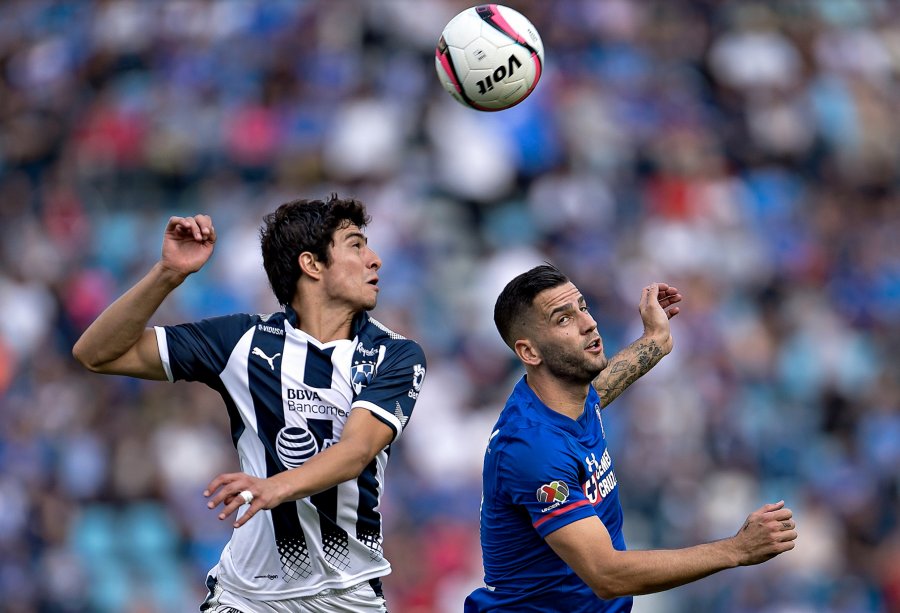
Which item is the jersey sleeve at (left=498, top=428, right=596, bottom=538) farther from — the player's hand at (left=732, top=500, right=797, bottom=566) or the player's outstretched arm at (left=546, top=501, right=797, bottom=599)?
the player's hand at (left=732, top=500, right=797, bottom=566)

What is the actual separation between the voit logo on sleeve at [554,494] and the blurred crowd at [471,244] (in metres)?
6.05

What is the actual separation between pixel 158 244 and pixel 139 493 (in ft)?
10.1

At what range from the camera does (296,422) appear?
20.3ft

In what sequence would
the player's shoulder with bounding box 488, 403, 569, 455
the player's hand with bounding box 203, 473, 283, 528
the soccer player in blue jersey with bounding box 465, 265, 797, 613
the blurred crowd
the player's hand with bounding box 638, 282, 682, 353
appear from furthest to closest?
1. the blurred crowd
2. the player's hand with bounding box 638, 282, 682, 353
3. the player's shoulder with bounding box 488, 403, 569, 455
4. the soccer player in blue jersey with bounding box 465, 265, 797, 613
5. the player's hand with bounding box 203, 473, 283, 528

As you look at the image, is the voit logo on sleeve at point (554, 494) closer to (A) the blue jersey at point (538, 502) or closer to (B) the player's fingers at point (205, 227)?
(A) the blue jersey at point (538, 502)

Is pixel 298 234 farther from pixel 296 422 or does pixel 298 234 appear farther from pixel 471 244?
pixel 471 244

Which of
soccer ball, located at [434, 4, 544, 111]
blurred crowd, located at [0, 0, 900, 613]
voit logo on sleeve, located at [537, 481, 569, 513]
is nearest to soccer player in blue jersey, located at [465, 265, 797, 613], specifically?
voit logo on sleeve, located at [537, 481, 569, 513]

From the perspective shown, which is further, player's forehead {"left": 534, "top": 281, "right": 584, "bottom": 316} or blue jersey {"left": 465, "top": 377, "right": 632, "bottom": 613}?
player's forehead {"left": 534, "top": 281, "right": 584, "bottom": 316}

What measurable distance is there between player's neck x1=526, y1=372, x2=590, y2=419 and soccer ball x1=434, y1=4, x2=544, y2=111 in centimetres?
198

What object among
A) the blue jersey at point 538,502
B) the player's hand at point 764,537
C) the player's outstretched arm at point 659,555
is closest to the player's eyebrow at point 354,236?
the blue jersey at point 538,502

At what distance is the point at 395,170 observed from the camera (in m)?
14.7

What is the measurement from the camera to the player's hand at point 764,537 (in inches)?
213

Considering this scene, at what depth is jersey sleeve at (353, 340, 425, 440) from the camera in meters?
6.00

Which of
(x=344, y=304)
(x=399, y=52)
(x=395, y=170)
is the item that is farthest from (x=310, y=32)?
(x=344, y=304)
